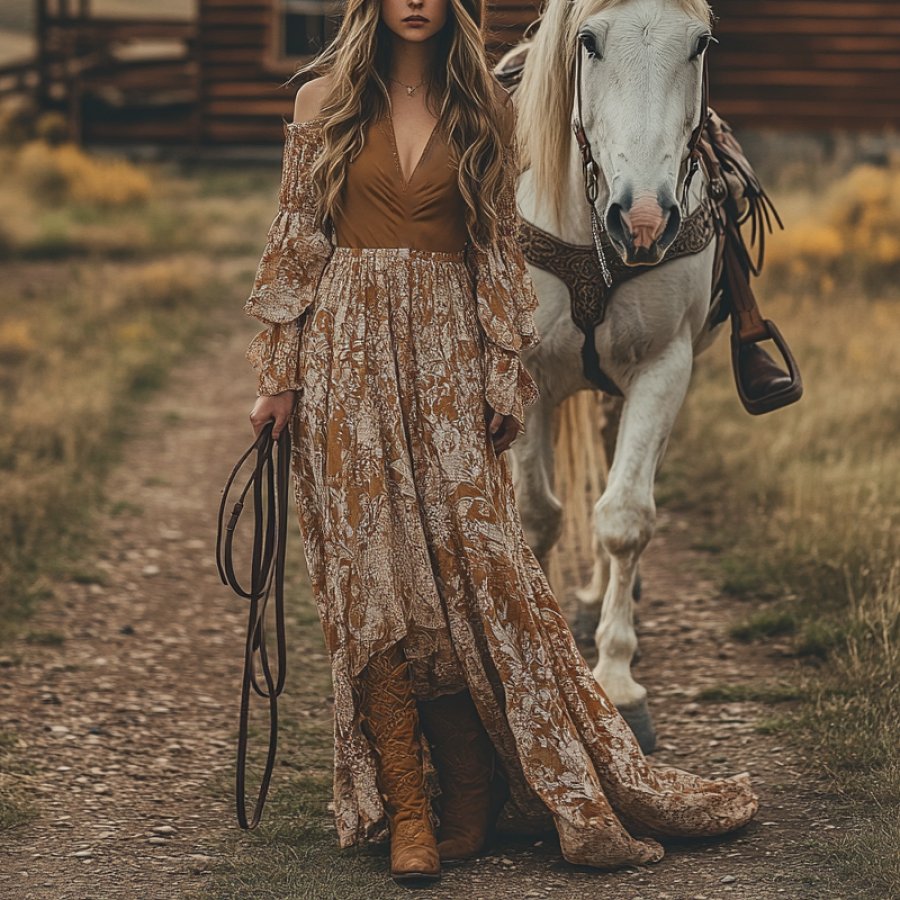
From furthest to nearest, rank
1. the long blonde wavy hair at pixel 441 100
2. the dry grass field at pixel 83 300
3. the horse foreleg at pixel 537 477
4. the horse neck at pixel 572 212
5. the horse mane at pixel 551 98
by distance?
the dry grass field at pixel 83 300 → the horse foreleg at pixel 537 477 → the horse neck at pixel 572 212 → the horse mane at pixel 551 98 → the long blonde wavy hair at pixel 441 100

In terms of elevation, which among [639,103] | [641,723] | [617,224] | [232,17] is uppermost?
[232,17]

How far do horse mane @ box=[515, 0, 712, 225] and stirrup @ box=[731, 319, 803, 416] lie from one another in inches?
34.4

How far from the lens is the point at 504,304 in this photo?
3223mm

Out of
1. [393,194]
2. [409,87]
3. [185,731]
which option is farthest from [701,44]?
[185,731]

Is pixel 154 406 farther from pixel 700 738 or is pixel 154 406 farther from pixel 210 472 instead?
pixel 700 738

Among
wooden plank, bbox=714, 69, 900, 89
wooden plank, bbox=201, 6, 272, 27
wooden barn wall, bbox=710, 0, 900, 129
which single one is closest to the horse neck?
wooden barn wall, bbox=710, 0, 900, 129

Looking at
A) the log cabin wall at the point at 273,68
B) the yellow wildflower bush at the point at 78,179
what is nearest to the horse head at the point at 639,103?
the log cabin wall at the point at 273,68

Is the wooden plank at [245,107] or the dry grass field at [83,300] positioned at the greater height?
the wooden plank at [245,107]

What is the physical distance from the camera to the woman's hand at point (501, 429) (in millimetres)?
3221

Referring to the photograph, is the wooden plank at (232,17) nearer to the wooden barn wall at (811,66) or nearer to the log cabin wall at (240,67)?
the log cabin wall at (240,67)

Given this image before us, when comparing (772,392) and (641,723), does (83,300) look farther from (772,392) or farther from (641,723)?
(641,723)

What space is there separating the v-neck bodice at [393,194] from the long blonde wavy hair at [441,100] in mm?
24

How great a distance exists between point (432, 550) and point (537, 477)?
106cm

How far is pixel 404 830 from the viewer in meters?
3.21
